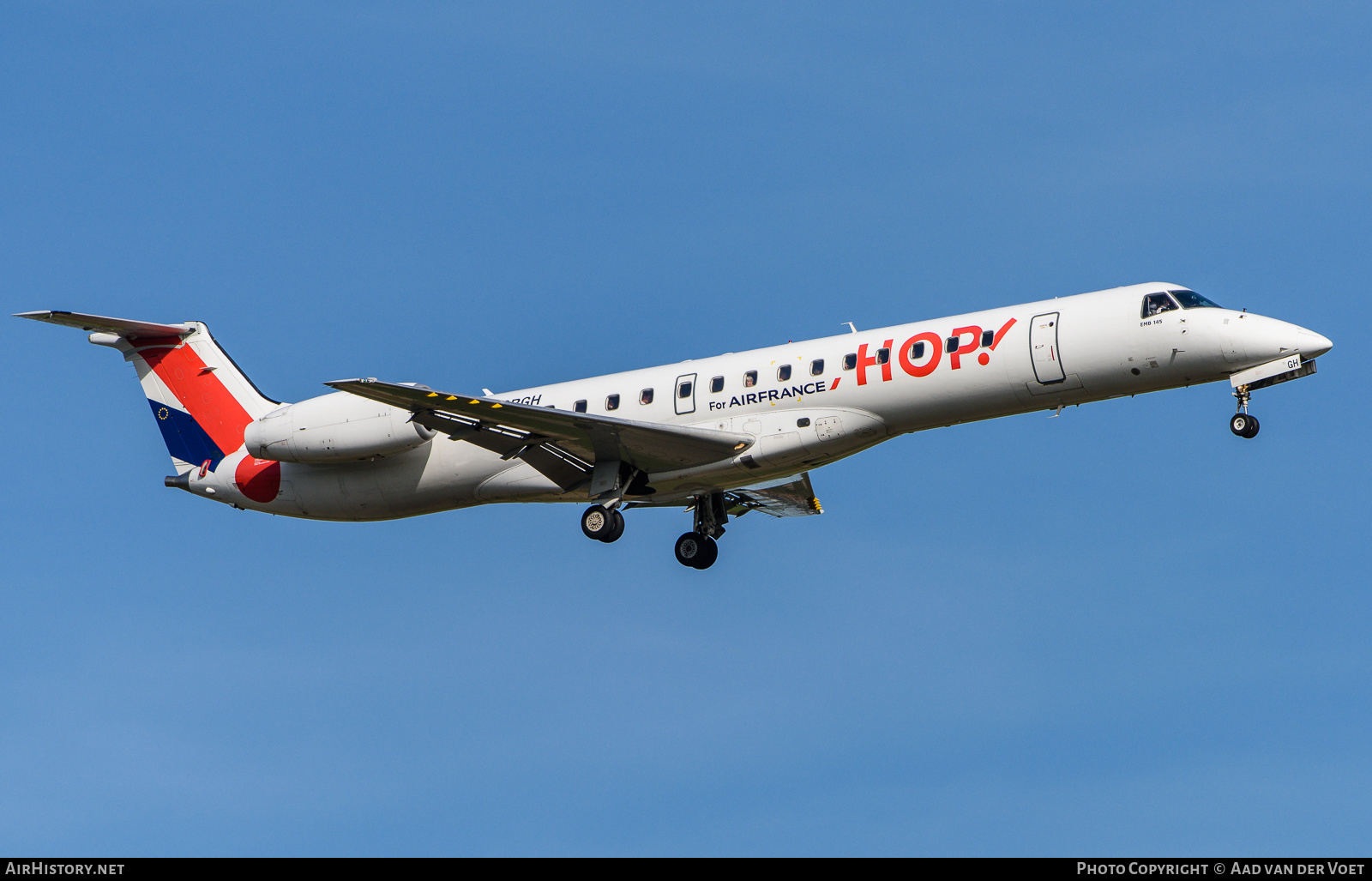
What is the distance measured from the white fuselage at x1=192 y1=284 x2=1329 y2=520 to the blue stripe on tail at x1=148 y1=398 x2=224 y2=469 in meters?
4.10

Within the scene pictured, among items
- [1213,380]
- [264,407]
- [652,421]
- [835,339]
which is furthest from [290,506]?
[1213,380]

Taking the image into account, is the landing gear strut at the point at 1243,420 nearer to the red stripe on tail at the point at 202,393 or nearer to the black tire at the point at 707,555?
the black tire at the point at 707,555

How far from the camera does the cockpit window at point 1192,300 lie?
24719 mm

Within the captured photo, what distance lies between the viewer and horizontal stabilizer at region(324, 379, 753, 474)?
25234 mm

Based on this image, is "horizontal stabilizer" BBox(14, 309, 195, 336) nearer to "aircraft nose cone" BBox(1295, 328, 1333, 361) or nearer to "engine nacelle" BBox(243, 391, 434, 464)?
"engine nacelle" BBox(243, 391, 434, 464)

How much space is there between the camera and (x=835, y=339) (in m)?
26.5

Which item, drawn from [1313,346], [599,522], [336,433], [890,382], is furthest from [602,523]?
[1313,346]

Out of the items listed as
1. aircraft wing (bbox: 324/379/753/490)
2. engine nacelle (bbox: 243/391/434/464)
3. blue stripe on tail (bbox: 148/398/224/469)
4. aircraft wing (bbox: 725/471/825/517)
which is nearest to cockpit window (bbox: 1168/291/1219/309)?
aircraft wing (bbox: 324/379/753/490)

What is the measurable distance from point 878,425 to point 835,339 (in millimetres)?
1742

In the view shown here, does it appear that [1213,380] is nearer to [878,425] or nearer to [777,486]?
[878,425]
